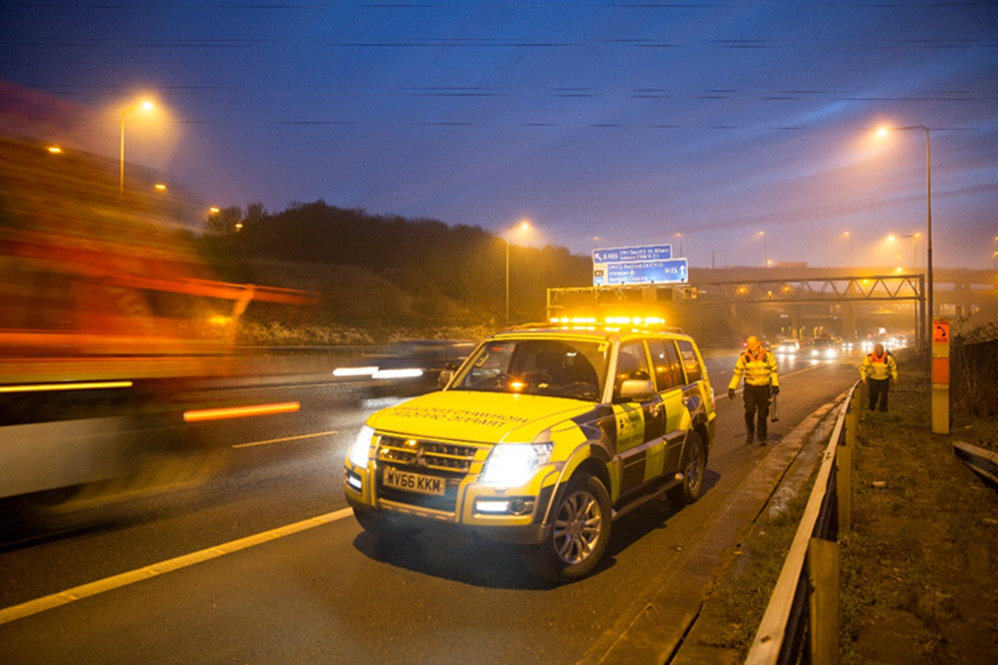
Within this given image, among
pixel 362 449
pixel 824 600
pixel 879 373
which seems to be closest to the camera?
pixel 824 600

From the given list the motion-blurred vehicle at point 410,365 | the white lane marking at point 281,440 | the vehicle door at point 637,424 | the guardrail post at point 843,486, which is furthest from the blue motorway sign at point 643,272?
the guardrail post at point 843,486

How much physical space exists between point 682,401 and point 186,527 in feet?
16.7

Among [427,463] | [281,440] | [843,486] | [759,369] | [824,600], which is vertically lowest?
[281,440]

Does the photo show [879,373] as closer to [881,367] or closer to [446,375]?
[881,367]

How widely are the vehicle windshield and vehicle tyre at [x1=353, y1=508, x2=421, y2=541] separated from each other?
156 centimetres

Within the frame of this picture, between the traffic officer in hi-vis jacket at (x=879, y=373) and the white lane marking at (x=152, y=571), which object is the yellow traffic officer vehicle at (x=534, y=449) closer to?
the white lane marking at (x=152, y=571)

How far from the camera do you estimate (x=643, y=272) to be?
41469mm

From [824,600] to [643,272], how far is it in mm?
39308

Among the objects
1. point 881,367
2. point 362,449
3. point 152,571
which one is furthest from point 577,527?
point 881,367

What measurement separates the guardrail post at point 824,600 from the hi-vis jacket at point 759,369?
9493mm

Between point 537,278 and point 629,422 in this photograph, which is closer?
point 629,422

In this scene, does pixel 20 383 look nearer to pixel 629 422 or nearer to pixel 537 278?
pixel 629 422

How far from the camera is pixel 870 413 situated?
16969 millimetres

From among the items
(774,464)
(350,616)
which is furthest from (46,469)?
(774,464)
